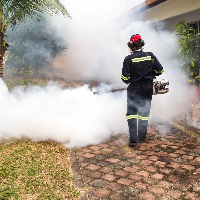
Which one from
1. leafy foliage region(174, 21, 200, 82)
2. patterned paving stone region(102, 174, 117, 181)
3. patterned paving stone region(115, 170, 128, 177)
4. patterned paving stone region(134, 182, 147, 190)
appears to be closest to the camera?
patterned paving stone region(134, 182, 147, 190)

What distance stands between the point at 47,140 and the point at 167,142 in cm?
233

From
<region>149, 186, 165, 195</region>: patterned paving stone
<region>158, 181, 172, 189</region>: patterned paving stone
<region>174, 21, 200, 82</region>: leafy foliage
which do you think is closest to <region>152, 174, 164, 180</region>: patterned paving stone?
<region>158, 181, 172, 189</region>: patterned paving stone

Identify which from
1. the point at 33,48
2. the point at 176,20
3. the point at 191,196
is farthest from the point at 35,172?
the point at 33,48

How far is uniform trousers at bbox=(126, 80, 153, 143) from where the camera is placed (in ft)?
14.8

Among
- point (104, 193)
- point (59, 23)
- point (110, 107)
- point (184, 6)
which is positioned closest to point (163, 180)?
Answer: point (104, 193)

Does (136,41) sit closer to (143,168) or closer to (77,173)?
(143,168)

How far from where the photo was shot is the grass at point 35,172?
278 centimetres

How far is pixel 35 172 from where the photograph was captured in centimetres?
329

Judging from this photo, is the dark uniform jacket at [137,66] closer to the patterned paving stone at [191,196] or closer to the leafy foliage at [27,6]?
the patterned paving stone at [191,196]

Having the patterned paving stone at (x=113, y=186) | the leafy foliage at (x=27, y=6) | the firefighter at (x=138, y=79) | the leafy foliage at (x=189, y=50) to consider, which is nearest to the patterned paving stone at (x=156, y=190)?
the patterned paving stone at (x=113, y=186)

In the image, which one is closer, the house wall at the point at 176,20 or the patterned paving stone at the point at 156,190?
the patterned paving stone at the point at 156,190

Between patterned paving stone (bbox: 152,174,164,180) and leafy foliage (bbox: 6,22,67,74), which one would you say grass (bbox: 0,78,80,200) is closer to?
patterned paving stone (bbox: 152,174,164,180)

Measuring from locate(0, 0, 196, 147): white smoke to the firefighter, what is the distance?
799 millimetres

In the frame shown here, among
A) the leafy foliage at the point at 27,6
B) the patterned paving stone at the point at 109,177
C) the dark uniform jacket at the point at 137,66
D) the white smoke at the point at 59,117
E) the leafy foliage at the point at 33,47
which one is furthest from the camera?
the leafy foliage at the point at 33,47
